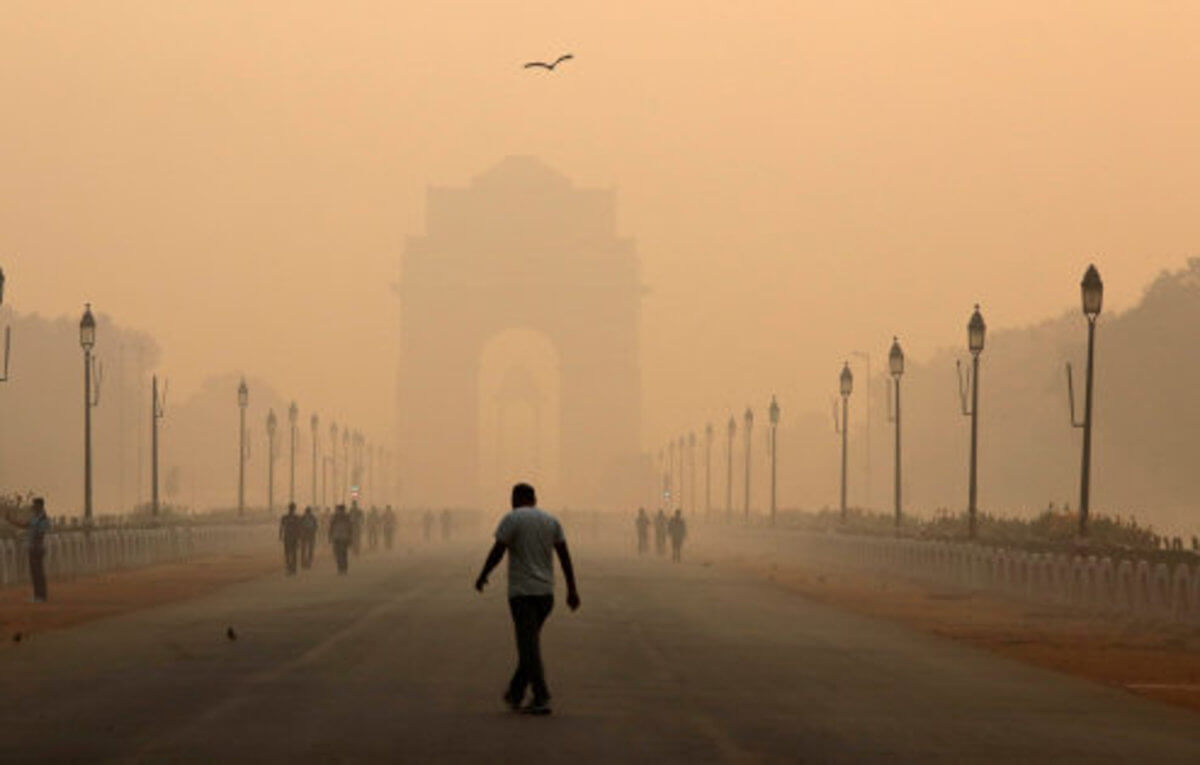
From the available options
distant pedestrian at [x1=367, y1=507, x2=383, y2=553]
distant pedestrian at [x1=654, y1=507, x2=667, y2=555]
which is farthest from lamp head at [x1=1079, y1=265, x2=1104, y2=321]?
distant pedestrian at [x1=367, y1=507, x2=383, y2=553]

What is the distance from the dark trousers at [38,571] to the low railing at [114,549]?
573cm

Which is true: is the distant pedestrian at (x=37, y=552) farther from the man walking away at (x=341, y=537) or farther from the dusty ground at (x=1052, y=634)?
the man walking away at (x=341, y=537)

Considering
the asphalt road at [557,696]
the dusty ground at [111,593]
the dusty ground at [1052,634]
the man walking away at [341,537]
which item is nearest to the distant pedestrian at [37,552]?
the dusty ground at [111,593]

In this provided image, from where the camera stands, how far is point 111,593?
4853cm

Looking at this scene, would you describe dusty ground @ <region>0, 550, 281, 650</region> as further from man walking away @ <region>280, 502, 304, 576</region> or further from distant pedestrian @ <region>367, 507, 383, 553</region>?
distant pedestrian @ <region>367, 507, 383, 553</region>

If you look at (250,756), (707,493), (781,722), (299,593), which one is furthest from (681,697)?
(707,493)

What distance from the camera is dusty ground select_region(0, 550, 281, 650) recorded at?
36812 mm

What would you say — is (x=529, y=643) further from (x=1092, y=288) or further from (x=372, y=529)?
(x=372, y=529)

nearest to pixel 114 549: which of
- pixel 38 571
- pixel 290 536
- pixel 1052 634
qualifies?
Result: pixel 290 536

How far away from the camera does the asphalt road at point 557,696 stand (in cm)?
1752

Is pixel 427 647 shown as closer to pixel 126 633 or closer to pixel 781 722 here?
pixel 126 633

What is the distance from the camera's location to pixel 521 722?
19344 millimetres

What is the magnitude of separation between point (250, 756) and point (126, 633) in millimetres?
16579

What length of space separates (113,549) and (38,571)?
67.4 ft
